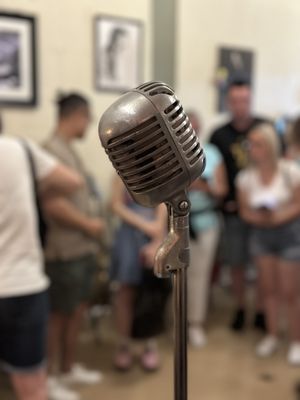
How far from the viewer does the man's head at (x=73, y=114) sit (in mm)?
2209

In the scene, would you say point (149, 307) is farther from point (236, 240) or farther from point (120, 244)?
point (236, 240)

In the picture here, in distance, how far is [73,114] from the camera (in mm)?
2217

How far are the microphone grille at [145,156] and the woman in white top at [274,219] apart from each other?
6.67 ft

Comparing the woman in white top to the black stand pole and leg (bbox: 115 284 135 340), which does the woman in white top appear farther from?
the black stand pole

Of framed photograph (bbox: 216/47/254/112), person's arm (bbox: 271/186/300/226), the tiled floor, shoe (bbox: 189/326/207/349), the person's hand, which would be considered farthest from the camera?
framed photograph (bbox: 216/47/254/112)

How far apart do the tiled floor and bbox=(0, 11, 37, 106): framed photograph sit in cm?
148

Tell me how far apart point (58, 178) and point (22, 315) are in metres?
0.49

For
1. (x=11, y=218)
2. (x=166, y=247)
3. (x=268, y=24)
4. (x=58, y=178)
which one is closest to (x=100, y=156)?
(x=58, y=178)

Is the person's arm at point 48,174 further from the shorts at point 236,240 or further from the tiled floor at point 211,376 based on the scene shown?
the shorts at point 236,240

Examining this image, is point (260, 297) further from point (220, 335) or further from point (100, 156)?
point (100, 156)

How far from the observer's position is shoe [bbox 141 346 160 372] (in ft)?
8.55

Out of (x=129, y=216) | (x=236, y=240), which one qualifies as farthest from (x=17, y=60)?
(x=236, y=240)

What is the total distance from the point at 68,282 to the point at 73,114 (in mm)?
758

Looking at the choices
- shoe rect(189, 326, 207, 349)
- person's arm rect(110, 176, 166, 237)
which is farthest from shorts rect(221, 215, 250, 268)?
person's arm rect(110, 176, 166, 237)
